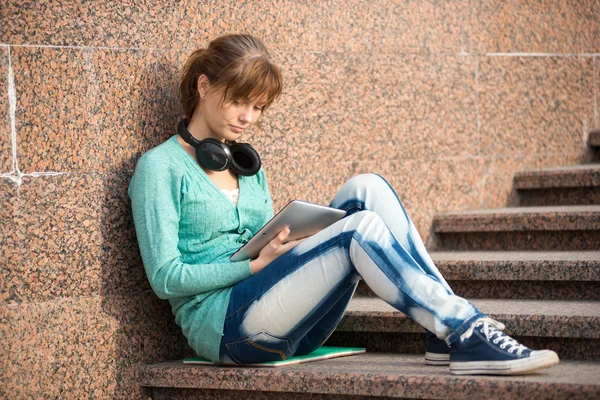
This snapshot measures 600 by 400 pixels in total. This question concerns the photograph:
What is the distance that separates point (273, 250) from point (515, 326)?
1.04m

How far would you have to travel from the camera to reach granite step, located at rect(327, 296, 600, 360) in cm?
358

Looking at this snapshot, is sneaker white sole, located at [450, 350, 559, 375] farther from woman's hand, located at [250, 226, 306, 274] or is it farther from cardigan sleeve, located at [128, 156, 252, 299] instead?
cardigan sleeve, located at [128, 156, 252, 299]

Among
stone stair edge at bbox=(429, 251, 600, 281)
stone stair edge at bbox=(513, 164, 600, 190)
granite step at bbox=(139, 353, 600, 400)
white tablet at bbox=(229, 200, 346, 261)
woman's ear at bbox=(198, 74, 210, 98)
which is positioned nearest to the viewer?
granite step at bbox=(139, 353, 600, 400)

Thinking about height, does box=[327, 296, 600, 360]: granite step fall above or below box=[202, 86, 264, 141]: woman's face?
below

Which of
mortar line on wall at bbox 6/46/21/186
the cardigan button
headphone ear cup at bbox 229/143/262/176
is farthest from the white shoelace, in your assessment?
mortar line on wall at bbox 6/46/21/186

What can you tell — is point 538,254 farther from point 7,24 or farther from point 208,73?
point 7,24

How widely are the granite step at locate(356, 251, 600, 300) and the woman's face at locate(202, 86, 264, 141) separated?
1.33m

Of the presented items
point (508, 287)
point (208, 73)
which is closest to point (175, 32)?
point (208, 73)

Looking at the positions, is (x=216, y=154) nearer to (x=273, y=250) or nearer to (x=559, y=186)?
(x=273, y=250)

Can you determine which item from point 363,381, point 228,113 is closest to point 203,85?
point 228,113

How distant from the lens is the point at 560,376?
10.1 feet

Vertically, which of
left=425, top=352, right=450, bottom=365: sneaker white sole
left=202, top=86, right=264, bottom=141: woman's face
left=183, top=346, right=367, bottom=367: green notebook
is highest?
left=202, top=86, right=264, bottom=141: woman's face

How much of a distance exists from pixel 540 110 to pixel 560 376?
3225mm

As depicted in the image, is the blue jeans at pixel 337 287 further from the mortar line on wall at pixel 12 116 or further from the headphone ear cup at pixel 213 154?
the mortar line on wall at pixel 12 116
